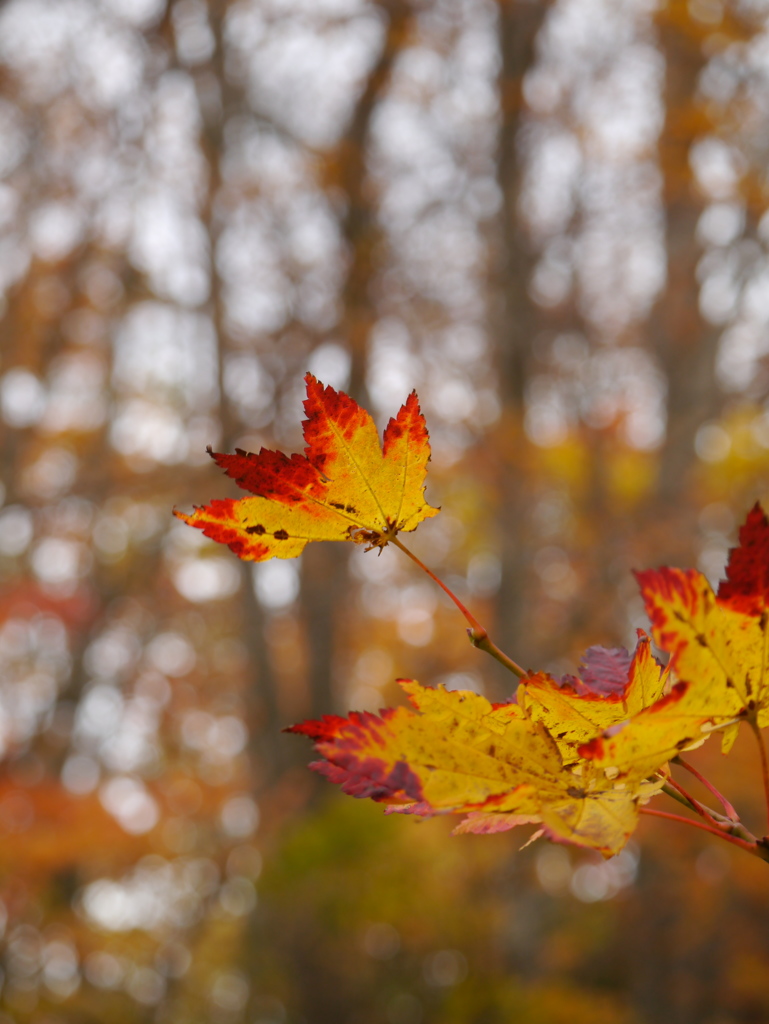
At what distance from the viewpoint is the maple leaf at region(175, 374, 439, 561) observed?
0.45 m

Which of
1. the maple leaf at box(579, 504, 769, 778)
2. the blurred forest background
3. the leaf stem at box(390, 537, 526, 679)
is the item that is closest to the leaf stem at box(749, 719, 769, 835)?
the maple leaf at box(579, 504, 769, 778)

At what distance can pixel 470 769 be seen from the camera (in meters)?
0.37

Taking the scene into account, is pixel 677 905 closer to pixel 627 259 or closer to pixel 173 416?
pixel 627 259

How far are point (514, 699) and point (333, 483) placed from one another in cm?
15

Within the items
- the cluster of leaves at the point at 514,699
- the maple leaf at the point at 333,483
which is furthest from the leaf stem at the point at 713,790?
the maple leaf at the point at 333,483

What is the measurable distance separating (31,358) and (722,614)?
554cm

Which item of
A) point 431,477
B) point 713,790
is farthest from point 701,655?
point 431,477

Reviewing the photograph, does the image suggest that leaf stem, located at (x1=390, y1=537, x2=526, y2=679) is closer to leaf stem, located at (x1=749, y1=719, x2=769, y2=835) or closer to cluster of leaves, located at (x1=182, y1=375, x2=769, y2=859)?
cluster of leaves, located at (x1=182, y1=375, x2=769, y2=859)

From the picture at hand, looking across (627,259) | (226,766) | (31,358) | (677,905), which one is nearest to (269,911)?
(677,905)

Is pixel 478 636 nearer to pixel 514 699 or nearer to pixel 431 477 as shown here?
pixel 514 699

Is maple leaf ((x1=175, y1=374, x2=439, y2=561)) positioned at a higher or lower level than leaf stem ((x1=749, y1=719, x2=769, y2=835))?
higher

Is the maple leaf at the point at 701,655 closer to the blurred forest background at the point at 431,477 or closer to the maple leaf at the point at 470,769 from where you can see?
the maple leaf at the point at 470,769

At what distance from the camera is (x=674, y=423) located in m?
5.18

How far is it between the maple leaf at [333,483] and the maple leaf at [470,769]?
4.0 inches
